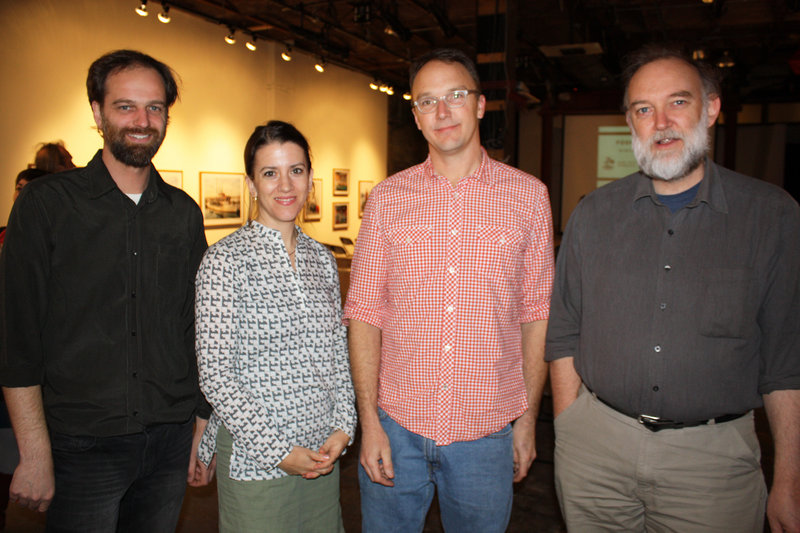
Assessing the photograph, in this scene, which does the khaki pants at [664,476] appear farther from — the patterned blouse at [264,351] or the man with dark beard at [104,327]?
the man with dark beard at [104,327]

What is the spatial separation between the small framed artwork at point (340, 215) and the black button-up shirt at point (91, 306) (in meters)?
9.24

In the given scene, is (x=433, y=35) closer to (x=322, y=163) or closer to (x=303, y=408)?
(x=322, y=163)

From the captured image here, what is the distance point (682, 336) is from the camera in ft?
5.92

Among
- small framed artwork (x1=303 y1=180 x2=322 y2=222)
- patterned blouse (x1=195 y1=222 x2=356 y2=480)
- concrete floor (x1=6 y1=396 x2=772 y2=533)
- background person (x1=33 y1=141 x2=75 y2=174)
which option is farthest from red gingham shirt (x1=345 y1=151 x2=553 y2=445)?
small framed artwork (x1=303 y1=180 x2=322 y2=222)

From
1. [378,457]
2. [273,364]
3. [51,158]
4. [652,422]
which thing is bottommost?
[378,457]

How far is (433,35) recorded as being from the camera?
1034cm

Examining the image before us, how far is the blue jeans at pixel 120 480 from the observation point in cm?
184

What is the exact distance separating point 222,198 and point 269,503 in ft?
23.3

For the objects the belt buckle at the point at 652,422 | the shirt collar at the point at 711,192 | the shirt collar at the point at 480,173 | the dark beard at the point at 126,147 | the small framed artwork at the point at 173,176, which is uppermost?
the small framed artwork at the point at 173,176

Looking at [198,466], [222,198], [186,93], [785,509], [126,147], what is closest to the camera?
[785,509]

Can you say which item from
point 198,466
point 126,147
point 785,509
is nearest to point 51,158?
point 126,147

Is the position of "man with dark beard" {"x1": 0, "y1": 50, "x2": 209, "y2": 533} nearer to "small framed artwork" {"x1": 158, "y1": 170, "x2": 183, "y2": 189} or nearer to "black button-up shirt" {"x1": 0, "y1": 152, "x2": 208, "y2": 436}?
"black button-up shirt" {"x1": 0, "y1": 152, "x2": 208, "y2": 436}

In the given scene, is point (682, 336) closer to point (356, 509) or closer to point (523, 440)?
point (523, 440)

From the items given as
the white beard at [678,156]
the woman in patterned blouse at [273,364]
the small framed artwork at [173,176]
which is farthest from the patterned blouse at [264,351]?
the small framed artwork at [173,176]
